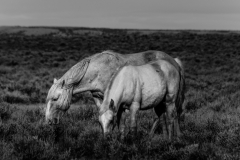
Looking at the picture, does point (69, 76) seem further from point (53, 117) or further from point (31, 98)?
point (31, 98)

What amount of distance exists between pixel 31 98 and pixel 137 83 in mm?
7250

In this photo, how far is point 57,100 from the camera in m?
6.33

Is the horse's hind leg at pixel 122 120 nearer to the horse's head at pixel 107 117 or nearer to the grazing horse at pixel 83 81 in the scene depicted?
the grazing horse at pixel 83 81

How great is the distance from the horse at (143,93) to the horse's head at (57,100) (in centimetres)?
102

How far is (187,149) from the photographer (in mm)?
5461

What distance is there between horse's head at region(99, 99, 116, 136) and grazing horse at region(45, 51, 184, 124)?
4.43 feet

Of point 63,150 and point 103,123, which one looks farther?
point 63,150

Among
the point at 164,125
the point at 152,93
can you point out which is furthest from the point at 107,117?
the point at 164,125

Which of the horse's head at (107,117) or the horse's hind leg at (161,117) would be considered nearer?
the horse's head at (107,117)

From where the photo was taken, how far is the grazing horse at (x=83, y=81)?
635cm

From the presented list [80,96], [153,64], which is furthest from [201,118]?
[80,96]

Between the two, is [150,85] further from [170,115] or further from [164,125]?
[164,125]

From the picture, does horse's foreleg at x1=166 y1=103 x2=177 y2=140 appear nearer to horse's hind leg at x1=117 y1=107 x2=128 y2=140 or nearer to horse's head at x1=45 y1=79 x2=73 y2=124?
horse's hind leg at x1=117 y1=107 x2=128 y2=140

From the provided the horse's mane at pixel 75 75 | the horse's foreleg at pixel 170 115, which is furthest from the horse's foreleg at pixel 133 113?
the horse's mane at pixel 75 75
